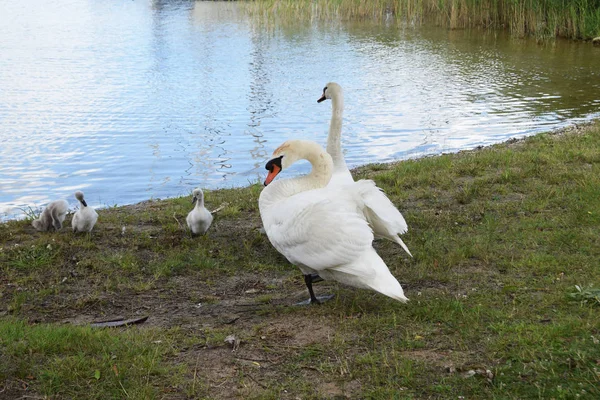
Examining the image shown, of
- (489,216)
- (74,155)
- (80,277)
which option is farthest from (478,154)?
(74,155)

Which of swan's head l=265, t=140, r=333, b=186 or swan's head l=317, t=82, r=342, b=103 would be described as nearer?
swan's head l=265, t=140, r=333, b=186

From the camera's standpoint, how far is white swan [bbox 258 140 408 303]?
4.96 metres

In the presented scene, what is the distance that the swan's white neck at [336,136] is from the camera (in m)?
7.86

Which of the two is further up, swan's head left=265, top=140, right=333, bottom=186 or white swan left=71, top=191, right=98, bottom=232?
swan's head left=265, top=140, right=333, bottom=186

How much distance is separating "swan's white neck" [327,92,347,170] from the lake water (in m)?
3.23

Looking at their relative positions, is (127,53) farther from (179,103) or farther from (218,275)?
(218,275)

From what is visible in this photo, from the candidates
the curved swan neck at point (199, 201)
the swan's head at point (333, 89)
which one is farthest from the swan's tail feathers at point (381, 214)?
the swan's head at point (333, 89)

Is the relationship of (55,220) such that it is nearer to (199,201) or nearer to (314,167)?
(199,201)

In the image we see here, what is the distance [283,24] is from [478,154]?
21.3 meters

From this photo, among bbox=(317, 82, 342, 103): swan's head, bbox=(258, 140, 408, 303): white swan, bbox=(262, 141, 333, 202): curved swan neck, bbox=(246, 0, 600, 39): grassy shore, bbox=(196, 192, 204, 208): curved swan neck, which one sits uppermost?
bbox=(246, 0, 600, 39): grassy shore

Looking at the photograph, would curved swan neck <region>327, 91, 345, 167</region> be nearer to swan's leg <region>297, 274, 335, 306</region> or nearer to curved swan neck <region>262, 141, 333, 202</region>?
curved swan neck <region>262, 141, 333, 202</region>

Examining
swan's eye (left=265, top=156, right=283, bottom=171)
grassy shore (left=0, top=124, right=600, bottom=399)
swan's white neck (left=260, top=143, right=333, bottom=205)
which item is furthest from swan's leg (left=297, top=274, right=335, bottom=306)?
swan's eye (left=265, top=156, right=283, bottom=171)

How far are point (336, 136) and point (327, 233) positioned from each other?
327 centimetres

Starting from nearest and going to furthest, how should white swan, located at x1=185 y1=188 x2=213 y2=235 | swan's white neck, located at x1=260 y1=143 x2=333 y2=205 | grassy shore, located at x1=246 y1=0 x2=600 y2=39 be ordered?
swan's white neck, located at x1=260 y1=143 x2=333 y2=205 → white swan, located at x1=185 y1=188 x2=213 y2=235 → grassy shore, located at x1=246 y1=0 x2=600 y2=39
